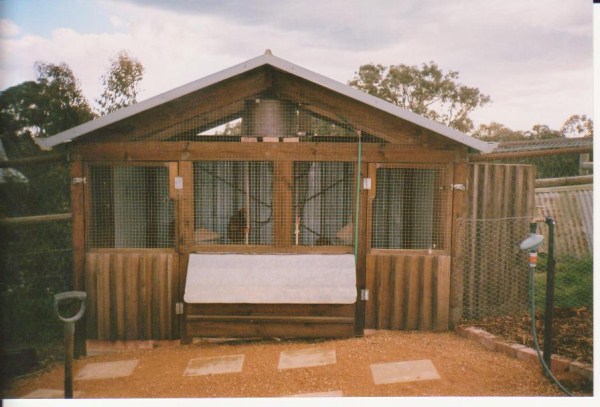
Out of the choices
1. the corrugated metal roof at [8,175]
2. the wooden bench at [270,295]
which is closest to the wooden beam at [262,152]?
the corrugated metal roof at [8,175]

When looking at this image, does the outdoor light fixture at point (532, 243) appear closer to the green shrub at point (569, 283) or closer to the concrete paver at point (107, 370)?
the green shrub at point (569, 283)

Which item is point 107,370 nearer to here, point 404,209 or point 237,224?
point 237,224

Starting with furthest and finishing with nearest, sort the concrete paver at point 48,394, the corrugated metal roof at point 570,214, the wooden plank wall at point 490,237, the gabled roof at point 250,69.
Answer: the corrugated metal roof at point 570,214
the wooden plank wall at point 490,237
the gabled roof at point 250,69
the concrete paver at point 48,394

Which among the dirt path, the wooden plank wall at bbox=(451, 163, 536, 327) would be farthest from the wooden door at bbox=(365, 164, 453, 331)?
the dirt path

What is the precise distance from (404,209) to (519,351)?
217 centimetres

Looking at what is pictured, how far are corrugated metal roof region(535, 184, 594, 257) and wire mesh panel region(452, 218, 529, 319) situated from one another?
274cm

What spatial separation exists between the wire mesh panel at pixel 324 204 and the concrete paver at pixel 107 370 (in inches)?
92.2

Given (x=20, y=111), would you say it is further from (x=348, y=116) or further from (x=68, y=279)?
(x=348, y=116)

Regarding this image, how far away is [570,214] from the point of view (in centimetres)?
872

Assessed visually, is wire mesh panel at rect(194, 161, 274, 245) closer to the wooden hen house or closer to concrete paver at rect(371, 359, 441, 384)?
the wooden hen house

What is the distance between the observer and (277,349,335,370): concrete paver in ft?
15.8

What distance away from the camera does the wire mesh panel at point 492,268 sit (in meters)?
5.68

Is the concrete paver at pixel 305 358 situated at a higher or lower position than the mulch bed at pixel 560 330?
lower
